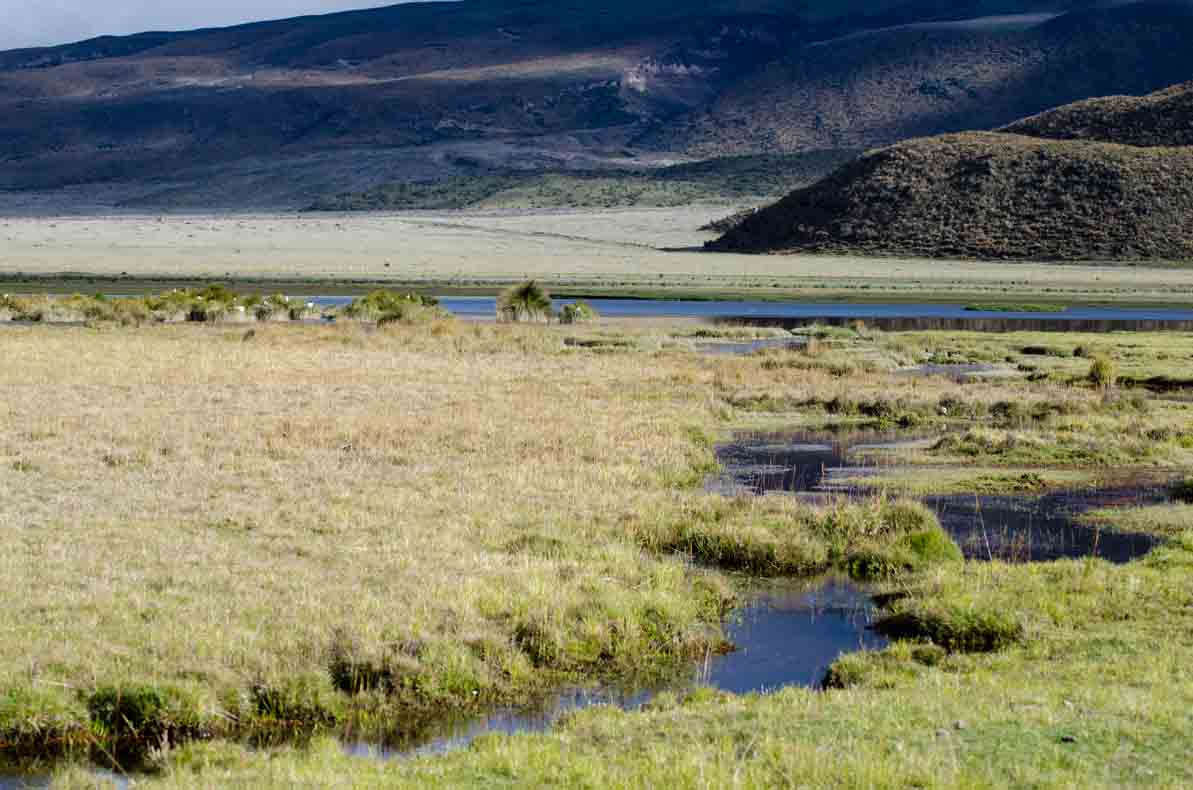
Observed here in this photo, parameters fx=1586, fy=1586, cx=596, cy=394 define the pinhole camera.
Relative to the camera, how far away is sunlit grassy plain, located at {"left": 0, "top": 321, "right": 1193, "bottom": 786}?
37.3 feet

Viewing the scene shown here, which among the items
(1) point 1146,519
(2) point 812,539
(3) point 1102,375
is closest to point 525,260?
(3) point 1102,375

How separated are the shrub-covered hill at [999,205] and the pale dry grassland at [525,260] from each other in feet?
19.3

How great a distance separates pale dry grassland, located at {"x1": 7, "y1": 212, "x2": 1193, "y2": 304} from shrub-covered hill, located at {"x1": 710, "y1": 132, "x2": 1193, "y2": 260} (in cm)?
→ 590

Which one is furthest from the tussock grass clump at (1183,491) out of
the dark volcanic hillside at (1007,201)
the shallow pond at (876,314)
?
the dark volcanic hillside at (1007,201)

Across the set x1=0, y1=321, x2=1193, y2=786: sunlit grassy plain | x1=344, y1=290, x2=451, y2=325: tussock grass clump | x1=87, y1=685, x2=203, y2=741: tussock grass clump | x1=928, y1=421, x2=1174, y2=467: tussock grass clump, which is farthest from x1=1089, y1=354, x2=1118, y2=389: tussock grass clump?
x1=87, y1=685, x2=203, y2=741: tussock grass clump

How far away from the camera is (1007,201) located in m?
127

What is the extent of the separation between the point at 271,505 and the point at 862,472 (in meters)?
10.7

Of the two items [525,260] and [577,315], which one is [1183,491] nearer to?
[577,315]

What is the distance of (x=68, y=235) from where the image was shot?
160375 mm

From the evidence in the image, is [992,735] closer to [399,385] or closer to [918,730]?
[918,730]

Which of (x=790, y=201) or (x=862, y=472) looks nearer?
(x=862, y=472)

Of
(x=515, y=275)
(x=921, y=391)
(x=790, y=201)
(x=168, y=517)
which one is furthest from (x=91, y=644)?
(x=790, y=201)

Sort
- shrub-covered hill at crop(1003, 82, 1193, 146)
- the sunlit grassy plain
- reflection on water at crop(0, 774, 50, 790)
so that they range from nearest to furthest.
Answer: the sunlit grassy plain
reflection on water at crop(0, 774, 50, 790)
shrub-covered hill at crop(1003, 82, 1193, 146)

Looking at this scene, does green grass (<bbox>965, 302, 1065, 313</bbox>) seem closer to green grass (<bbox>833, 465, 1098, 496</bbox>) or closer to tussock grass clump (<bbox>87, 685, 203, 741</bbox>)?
green grass (<bbox>833, 465, 1098, 496</bbox>)
